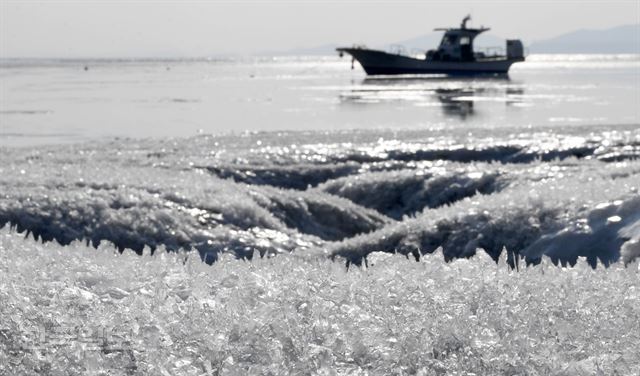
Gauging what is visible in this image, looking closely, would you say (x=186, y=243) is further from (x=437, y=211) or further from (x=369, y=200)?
(x=369, y=200)

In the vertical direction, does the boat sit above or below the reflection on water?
above

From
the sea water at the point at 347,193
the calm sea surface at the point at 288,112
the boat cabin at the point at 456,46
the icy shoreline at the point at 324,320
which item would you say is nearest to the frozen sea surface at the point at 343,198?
the sea water at the point at 347,193

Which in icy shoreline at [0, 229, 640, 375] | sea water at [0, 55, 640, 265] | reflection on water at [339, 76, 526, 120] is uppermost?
icy shoreline at [0, 229, 640, 375]

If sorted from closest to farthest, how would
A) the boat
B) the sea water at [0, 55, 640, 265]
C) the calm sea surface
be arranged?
the sea water at [0, 55, 640, 265]
the calm sea surface
the boat

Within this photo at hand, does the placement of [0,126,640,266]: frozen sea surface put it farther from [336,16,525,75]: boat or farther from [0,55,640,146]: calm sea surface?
[336,16,525,75]: boat

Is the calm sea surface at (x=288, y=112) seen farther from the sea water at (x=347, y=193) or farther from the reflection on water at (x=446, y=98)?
the sea water at (x=347, y=193)

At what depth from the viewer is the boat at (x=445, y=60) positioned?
8838 cm

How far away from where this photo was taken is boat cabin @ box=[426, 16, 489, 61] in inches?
3479

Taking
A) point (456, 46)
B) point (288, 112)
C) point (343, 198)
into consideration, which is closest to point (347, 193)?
point (343, 198)

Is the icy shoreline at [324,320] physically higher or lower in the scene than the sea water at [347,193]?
higher

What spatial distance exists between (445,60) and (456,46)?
2.00 metres

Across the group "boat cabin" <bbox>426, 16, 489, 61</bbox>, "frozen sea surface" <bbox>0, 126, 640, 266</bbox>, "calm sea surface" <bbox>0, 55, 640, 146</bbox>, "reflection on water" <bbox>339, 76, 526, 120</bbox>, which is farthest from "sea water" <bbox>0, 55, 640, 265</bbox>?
"boat cabin" <bbox>426, 16, 489, 61</bbox>

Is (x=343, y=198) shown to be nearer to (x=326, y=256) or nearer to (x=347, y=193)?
(x=347, y=193)

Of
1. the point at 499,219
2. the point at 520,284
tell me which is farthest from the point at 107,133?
the point at 520,284
